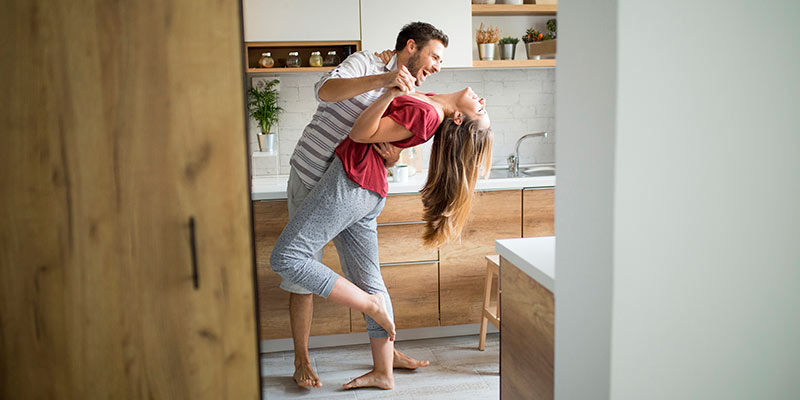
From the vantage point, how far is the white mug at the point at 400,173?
3449 millimetres

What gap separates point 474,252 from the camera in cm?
340

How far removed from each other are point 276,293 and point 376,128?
1267 millimetres

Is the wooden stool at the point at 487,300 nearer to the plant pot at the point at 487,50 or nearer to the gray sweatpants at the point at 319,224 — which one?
the gray sweatpants at the point at 319,224

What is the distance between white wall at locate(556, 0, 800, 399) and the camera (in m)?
1.16

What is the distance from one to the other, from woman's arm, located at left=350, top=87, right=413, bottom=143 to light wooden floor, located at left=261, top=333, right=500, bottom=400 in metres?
1.09

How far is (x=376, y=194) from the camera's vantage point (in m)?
2.64

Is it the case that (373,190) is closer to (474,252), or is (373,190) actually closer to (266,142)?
(474,252)

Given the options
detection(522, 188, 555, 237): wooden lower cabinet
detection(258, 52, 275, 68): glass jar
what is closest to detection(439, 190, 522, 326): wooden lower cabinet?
detection(522, 188, 555, 237): wooden lower cabinet

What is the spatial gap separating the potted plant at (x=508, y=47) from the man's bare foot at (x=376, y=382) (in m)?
2.07

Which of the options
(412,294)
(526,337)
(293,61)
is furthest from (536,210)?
(526,337)

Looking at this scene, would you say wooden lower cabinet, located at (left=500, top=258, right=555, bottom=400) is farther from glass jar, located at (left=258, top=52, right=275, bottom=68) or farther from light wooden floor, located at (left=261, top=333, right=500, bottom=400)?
glass jar, located at (left=258, top=52, right=275, bottom=68)

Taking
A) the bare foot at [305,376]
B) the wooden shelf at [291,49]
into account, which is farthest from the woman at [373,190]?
the wooden shelf at [291,49]

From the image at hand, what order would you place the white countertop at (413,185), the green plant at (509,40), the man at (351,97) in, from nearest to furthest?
the man at (351,97)
the white countertop at (413,185)
the green plant at (509,40)

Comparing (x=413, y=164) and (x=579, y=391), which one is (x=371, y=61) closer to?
(x=413, y=164)
